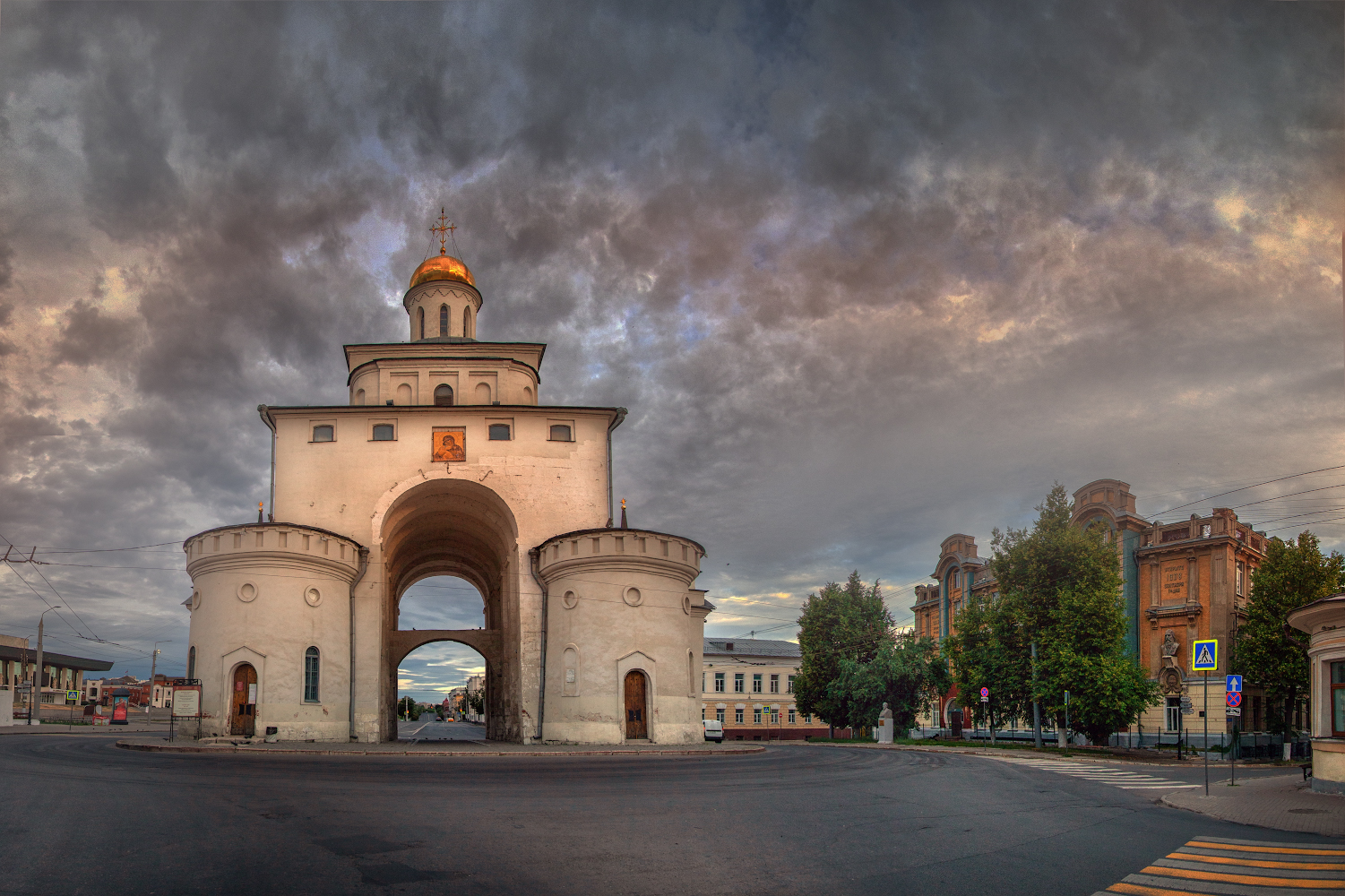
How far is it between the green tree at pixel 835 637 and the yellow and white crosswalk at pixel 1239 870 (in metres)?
39.4

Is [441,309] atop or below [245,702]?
atop

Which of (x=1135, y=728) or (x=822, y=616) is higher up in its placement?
(x=822, y=616)

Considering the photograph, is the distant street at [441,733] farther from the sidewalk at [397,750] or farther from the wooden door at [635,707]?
the sidewalk at [397,750]

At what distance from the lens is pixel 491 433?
38.3 m

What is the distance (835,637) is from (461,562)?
21.0 m

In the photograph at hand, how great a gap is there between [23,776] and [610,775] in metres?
9.80

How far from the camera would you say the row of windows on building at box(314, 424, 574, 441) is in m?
37.9

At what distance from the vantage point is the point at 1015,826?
11.9m

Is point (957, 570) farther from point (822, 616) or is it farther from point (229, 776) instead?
point (229, 776)

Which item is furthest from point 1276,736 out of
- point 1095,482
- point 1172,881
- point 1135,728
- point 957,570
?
point 1172,881

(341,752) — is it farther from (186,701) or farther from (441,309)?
(441,309)

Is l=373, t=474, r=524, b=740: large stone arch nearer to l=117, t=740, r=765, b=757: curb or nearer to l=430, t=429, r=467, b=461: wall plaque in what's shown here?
l=430, t=429, r=467, b=461: wall plaque

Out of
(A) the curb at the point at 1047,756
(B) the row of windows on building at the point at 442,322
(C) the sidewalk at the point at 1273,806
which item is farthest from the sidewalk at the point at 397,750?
(B) the row of windows on building at the point at 442,322

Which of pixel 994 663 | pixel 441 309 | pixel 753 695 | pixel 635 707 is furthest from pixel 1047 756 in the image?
pixel 753 695
